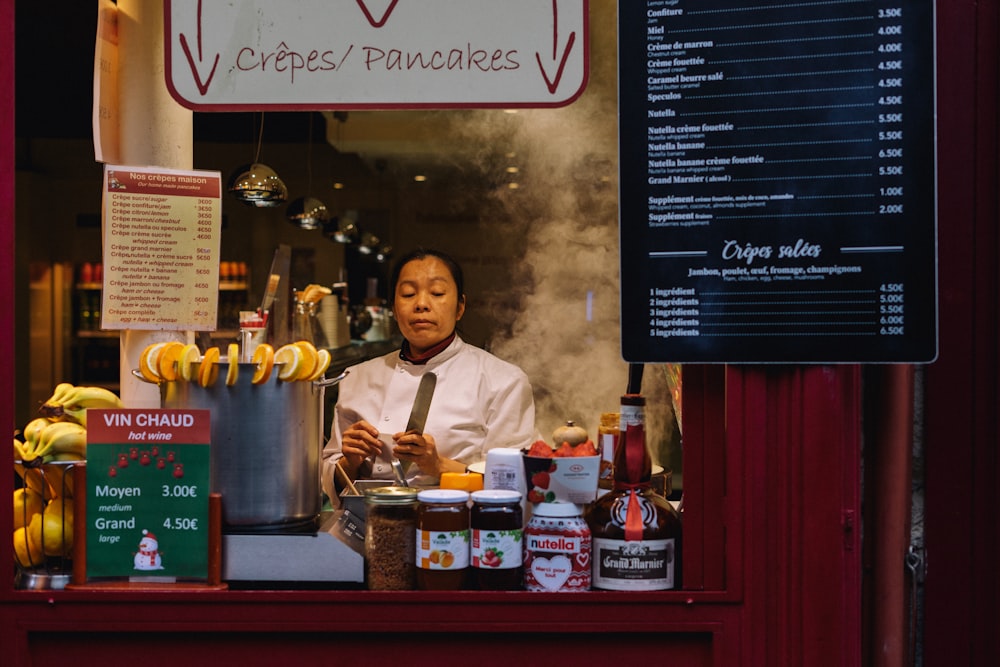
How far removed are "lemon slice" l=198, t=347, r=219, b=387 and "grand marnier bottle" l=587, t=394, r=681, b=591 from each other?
2.54 feet

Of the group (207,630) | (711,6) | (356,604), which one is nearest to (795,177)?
(711,6)

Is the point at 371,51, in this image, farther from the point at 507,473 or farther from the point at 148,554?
the point at 148,554

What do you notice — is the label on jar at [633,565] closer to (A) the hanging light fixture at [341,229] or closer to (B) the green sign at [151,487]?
(B) the green sign at [151,487]

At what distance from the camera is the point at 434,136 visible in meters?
7.69

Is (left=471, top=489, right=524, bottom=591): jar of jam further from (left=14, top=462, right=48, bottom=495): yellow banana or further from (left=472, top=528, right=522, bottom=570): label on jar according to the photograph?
(left=14, top=462, right=48, bottom=495): yellow banana

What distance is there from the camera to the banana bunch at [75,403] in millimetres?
1872

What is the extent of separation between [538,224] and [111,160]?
8.96ft

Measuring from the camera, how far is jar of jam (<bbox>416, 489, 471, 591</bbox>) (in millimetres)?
1692

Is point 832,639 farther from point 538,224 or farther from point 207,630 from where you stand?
point 538,224

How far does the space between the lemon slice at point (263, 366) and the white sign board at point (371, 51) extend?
0.47 metres

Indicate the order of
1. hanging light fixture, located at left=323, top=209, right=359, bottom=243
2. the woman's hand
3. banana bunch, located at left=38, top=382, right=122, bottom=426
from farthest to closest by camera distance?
1. hanging light fixture, located at left=323, top=209, right=359, bottom=243
2. the woman's hand
3. banana bunch, located at left=38, top=382, right=122, bottom=426

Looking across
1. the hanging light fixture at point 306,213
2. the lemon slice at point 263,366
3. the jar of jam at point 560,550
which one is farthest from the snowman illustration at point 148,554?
the hanging light fixture at point 306,213

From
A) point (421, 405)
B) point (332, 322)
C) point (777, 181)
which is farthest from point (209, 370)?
point (332, 322)

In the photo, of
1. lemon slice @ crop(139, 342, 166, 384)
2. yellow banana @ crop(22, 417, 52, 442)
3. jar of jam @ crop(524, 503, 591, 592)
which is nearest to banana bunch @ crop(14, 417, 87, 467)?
yellow banana @ crop(22, 417, 52, 442)
